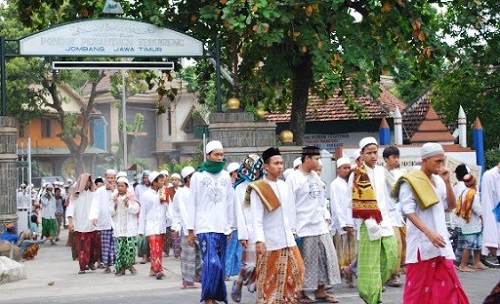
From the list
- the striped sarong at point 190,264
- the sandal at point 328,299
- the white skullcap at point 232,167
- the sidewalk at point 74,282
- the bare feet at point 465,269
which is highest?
the white skullcap at point 232,167

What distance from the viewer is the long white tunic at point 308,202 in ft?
37.4

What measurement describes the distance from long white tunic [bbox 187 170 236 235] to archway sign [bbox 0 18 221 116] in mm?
5758

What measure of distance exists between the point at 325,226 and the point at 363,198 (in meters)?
1.04

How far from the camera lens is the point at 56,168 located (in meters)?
65.9

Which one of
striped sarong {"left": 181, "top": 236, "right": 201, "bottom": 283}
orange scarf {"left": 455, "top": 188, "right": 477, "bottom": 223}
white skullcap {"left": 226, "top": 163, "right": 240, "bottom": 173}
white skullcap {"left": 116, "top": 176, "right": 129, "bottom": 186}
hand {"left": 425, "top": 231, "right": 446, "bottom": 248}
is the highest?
white skullcap {"left": 226, "top": 163, "right": 240, "bottom": 173}

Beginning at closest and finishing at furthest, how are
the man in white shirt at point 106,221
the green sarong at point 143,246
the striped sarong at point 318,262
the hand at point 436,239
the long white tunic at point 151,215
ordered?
1. the hand at point 436,239
2. the striped sarong at point 318,262
3. the long white tunic at point 151,215
4. the man in white shirt at point 106,221
5. the green sarong at point 143,246

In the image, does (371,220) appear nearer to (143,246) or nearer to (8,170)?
(8,170)

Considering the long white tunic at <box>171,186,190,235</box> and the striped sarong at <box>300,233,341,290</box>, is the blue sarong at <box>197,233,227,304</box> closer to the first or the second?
the striped sarong at <box>300,233,341,290</box>

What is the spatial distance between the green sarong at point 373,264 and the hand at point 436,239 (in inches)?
A: 84.0

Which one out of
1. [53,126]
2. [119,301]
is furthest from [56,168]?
[119,301]

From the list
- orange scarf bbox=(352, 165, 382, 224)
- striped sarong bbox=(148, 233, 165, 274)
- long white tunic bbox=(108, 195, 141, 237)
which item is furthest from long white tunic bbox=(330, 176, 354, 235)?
long white tunic bbox=(108, 195, 141, 237)

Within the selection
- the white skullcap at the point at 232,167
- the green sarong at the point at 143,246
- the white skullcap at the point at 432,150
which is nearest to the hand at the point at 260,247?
the white skullcap at the point at 432,150

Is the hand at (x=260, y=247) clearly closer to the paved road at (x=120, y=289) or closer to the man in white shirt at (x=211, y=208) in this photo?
the man in white shirt at (x=211, y=208)

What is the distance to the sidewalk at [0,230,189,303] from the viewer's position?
543 inches
